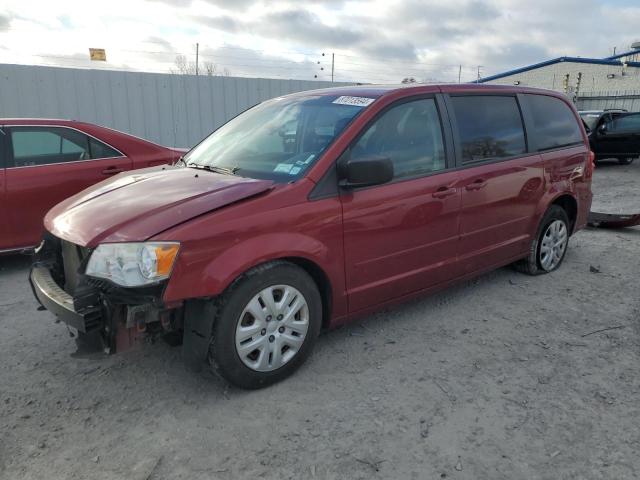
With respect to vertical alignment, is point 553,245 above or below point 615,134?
below

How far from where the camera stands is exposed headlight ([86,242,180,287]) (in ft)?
8.29

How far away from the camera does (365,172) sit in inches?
118

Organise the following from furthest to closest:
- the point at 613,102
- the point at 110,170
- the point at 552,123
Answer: the point at 613,102
the point at 110,170
the point at 552,123

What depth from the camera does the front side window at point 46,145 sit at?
16.7 ft

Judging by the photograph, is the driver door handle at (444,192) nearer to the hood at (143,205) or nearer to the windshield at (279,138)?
the windshield at (279,138)

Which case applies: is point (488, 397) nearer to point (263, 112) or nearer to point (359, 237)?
point (359, 237)

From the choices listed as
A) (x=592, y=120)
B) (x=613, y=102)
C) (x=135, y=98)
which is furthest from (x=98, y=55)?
(x=613, y=102)

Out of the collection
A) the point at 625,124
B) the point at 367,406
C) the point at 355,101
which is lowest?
the point at 367,406

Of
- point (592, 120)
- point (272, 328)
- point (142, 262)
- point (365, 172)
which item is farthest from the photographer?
point (592, 120)

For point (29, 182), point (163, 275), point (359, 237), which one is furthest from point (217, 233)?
point (29, 182)

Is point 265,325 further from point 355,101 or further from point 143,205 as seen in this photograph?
point 355,101

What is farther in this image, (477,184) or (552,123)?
(552,123)

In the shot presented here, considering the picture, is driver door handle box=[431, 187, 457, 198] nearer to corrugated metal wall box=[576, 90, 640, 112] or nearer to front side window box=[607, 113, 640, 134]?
front side window box=[607, 113, 640, 134]

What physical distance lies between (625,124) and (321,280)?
14415 millimetres
